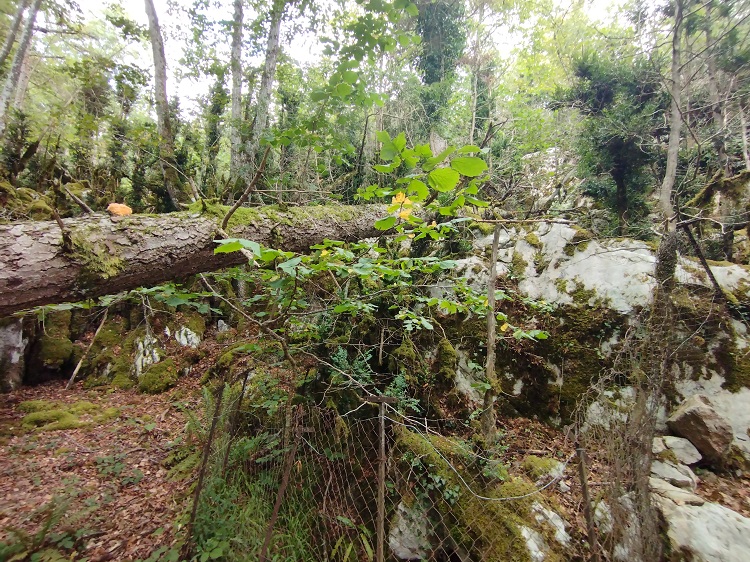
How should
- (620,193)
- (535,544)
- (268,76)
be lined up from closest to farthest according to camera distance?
(535,544) → (620,193) → (268,76)

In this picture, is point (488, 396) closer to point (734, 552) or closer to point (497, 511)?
point (497, 511)

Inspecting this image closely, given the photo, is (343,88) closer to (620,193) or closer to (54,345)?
(54,345)

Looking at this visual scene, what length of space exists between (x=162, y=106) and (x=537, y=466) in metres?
8.27

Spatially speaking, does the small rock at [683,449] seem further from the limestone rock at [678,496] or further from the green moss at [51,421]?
the green moss at [51,421]

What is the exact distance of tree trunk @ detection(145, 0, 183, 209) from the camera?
557 centimetres

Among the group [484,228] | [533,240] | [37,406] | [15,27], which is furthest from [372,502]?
[15,27]

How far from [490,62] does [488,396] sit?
11.0 metres

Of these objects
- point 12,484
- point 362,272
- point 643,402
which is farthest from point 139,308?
point 643,402

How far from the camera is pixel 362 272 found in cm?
164

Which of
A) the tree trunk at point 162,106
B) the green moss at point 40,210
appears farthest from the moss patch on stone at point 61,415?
the tree trunk at point 162,106

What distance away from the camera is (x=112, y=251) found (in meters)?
1.87

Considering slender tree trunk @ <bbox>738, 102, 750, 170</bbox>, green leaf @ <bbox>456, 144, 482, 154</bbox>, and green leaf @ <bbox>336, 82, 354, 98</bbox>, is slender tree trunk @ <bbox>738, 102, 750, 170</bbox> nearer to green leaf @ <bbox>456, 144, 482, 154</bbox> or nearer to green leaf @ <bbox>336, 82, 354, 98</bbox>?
green leaf @ <bbox>336, 82, 354, 98</bbox>

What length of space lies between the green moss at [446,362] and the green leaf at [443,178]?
2563mm

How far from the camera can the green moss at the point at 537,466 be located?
2596 millimetres
